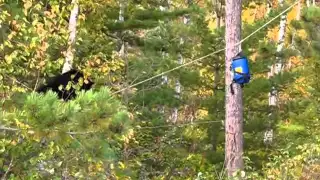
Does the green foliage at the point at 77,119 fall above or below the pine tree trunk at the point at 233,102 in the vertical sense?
below

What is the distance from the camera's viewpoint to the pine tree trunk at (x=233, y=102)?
7.46 metres

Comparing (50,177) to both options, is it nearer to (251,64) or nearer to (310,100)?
(251,64)

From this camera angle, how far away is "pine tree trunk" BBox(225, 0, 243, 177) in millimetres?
7461

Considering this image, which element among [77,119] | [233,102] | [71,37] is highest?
[71,37]

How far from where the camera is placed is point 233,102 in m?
7.54

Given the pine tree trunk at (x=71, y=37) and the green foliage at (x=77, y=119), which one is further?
the pine tree trunk at (x=71, y=37)

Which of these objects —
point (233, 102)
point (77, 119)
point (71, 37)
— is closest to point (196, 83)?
point (233, 102)

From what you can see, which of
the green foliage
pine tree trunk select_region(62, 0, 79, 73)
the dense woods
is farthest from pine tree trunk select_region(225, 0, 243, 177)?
the green foliage

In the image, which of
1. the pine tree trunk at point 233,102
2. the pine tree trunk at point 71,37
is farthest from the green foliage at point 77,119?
the pine tree trunk at point 233,102

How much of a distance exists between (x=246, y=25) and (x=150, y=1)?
7.26ft

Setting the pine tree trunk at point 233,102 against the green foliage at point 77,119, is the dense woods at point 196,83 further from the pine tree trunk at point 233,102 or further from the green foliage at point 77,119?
the green foliage at point 77,119

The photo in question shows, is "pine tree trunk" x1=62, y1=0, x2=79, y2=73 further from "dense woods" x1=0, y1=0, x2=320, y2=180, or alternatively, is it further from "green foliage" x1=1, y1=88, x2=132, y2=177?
"green foliage" x1=1, y1=88, x2=132, y2=177

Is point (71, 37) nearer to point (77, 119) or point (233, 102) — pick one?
point (233, 102)

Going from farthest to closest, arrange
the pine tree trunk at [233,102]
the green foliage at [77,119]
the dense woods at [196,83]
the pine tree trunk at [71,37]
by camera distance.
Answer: the pine tree trunk at [233,102] < the dense woods at [196,83] < the pine tree trunk at [71,37] < the green foliage at [77,119]
